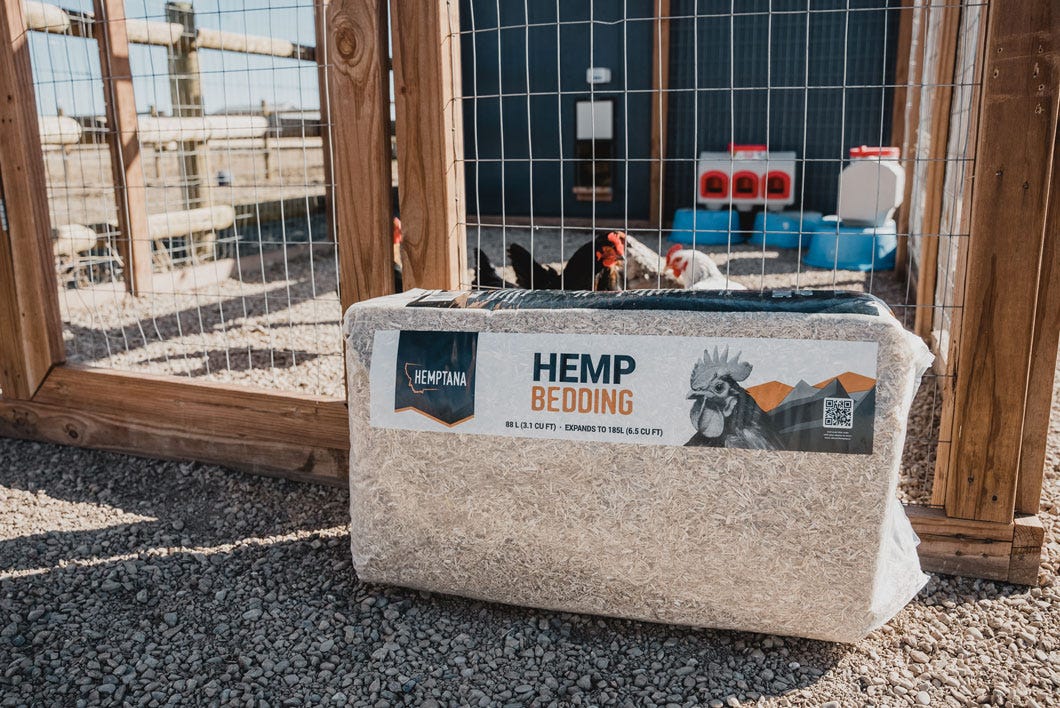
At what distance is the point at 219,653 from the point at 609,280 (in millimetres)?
2482

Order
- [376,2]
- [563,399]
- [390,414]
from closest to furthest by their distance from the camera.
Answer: [563,399] < [390,414] < [376,2]

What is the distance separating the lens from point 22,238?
2.85 metres

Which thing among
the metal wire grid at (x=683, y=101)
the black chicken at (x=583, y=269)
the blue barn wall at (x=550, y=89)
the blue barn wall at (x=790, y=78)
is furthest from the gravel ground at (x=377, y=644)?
the blue barn wall at (x=550, y=89)

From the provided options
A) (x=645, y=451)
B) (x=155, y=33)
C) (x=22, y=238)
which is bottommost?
(x=645, y=451)

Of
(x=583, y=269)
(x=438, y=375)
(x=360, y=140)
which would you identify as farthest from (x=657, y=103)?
(x=438, y=375)

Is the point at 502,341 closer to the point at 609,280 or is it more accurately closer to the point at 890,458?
the point at 890,458

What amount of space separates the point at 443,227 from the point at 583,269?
5.58 ft

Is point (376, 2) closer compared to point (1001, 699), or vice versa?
point (1001, 699)

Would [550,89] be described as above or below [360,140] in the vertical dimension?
above

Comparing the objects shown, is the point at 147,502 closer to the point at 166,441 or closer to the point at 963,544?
the point at 166,441

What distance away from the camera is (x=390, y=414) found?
73.1 inches

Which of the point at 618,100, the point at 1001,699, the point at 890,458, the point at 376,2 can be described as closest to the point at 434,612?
the point at 890,458

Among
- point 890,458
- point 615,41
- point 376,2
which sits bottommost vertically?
point 890,458

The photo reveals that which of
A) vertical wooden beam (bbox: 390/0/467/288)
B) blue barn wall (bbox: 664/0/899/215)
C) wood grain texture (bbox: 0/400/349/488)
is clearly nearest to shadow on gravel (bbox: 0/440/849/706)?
wood grain texture (bbox: 0/400/349/488)
